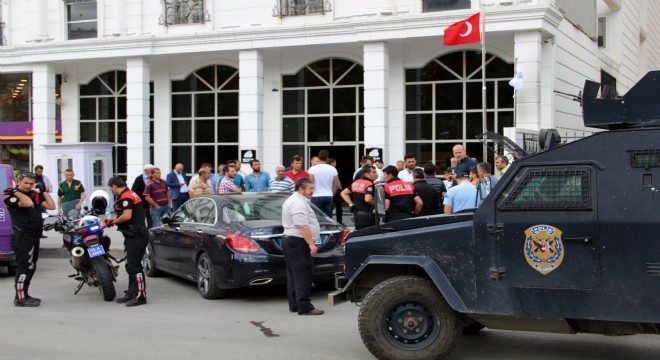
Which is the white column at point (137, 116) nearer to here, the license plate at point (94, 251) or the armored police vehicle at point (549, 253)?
the license plate at point (94, 251)

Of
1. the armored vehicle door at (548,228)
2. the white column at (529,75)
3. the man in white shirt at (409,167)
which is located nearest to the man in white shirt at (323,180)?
the man in white shirt at (409,167)

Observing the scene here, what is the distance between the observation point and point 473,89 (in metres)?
20.2

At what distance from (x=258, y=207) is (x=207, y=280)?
48.1 inches

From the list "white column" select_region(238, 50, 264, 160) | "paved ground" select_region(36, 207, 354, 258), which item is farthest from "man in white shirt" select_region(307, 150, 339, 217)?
"white column" select_region(238, 50, 264, 160)

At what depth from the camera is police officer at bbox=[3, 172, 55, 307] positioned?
30.8 ft

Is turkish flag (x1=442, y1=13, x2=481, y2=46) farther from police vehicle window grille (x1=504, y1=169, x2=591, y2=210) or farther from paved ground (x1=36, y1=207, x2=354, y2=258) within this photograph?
police vehicle window grille (x1=504, y1=169, x2=591, y2=210)

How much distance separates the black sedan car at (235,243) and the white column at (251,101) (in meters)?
10.1

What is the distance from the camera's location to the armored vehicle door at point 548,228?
223 inches

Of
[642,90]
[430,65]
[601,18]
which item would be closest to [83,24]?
[430,65]

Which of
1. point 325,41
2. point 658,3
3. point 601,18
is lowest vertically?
point 325,41

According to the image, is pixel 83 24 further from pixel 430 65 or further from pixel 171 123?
pixel 430 65

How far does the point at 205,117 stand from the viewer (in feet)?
76.4

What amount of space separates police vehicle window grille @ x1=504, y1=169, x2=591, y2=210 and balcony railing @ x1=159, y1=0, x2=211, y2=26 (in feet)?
57.6

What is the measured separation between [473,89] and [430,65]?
1.41 metres
